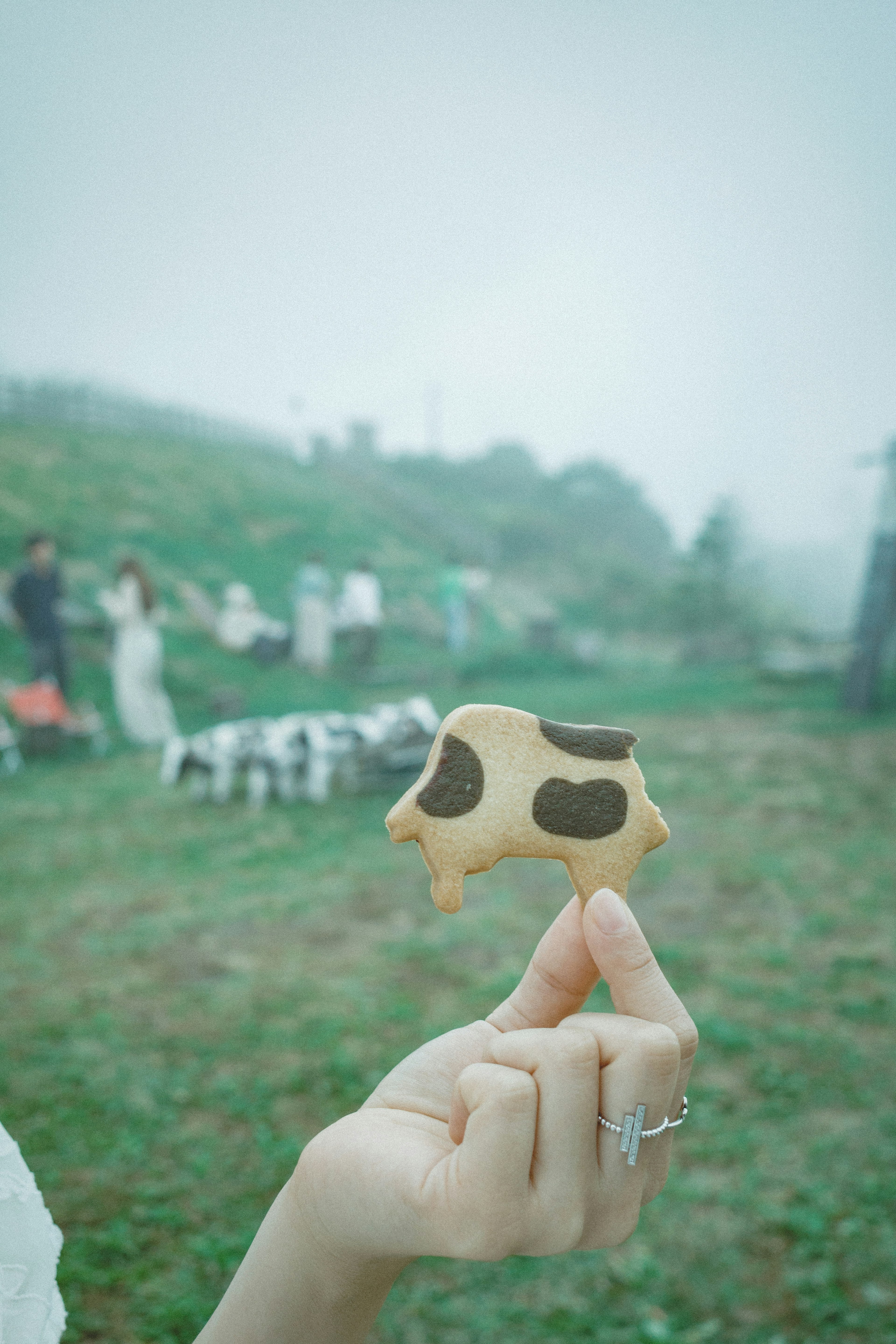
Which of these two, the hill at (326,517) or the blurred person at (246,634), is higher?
the hill at (326,517)

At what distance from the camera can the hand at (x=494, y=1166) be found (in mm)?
926

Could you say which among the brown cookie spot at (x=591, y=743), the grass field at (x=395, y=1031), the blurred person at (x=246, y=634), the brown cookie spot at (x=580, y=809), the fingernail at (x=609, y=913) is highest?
the brown cookie spot at (x=591, y=743)

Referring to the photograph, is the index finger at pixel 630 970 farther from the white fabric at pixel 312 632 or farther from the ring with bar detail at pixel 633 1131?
the white fabric at pixel 312 632

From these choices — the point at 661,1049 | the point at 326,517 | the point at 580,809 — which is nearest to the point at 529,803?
the point at 580,809

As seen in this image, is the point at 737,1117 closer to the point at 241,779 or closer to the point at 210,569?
the point at 241,779

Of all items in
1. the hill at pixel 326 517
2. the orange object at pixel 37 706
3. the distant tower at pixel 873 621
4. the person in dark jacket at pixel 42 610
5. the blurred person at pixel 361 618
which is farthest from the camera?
the hill at pixel 326 517

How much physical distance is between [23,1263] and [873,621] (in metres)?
10.6

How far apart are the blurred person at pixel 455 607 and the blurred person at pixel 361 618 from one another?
1.48 meters

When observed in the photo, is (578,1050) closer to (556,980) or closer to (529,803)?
(556,980)

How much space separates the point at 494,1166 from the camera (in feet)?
2.99

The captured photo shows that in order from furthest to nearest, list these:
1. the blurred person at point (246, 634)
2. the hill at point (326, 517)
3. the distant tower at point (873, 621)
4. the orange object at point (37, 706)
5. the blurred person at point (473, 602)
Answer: the blurred person at point (473, 602) → the hill at point (326, 517) → the blurred person at point (246, 634) → the distant tower at point (873, 621) → the orange object at point (37, 706)

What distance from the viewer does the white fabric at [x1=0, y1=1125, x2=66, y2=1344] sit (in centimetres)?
104

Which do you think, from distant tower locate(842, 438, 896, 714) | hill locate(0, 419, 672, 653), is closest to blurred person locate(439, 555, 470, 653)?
hill locate(0, 419, 672, 653)

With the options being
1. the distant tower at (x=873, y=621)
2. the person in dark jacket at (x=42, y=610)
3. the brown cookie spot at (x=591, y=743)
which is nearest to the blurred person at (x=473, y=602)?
the distant tower at (x=873, y=621)
